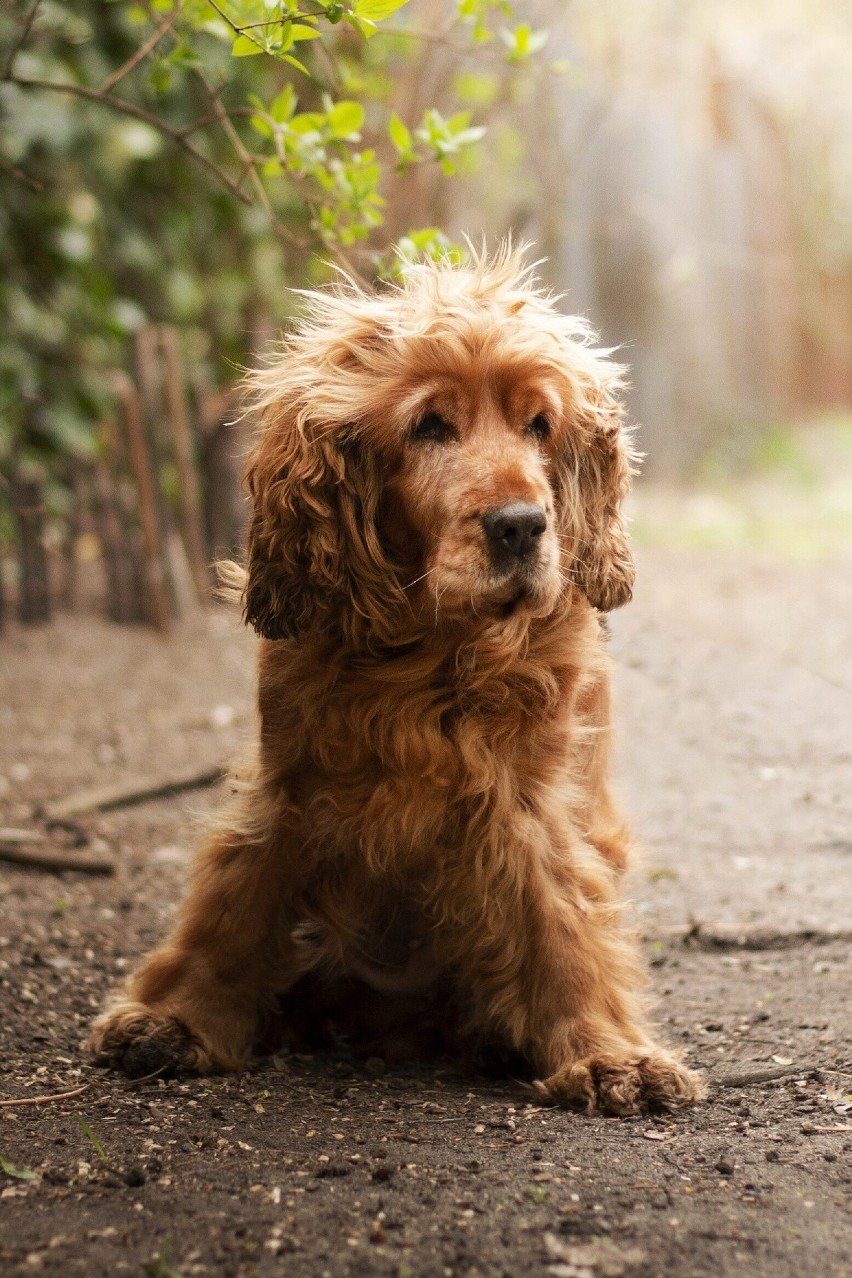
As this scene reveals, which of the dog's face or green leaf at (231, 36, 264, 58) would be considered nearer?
the dog's face

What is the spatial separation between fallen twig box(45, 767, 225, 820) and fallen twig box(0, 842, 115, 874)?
60 cm

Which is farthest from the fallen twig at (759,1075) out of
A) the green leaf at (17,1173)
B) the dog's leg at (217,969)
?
the green leaf at (17,1173)

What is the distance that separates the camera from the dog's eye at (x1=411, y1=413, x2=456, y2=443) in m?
3.10

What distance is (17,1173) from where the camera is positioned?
8.37ft

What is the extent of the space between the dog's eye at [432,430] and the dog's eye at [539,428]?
0.19m

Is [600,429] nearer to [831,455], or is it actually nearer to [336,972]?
[336,972]

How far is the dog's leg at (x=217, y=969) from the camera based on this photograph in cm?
327

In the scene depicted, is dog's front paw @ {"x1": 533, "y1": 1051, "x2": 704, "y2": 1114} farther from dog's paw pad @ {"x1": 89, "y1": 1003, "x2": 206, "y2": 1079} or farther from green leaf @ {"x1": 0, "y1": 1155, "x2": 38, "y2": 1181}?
green leaf @ {"x1": 0, "y1": 1155, "x2": 38, "y2": 1181}

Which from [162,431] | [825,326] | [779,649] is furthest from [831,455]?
[162,431]

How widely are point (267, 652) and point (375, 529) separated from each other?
393 mm

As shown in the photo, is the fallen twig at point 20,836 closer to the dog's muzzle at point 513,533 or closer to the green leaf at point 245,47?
the dog's muzzle at point 513,533

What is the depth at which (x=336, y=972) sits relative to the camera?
3498 mm

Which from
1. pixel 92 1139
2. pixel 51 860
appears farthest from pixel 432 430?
pixel 51 860

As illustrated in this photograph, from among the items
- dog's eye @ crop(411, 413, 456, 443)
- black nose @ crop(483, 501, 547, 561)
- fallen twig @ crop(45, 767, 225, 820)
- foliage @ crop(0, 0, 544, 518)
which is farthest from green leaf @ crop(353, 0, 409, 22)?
fallen twig @ crop(45, 767, 225, 820)
